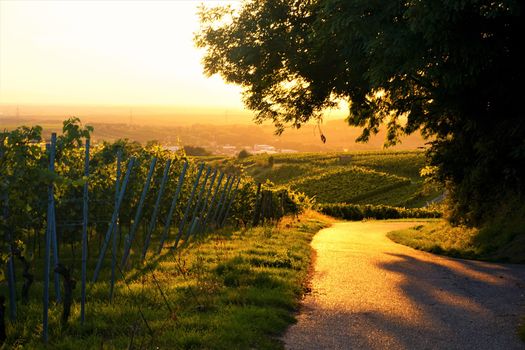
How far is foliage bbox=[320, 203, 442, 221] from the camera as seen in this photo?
51969 mm

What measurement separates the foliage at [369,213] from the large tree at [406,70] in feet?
89.6

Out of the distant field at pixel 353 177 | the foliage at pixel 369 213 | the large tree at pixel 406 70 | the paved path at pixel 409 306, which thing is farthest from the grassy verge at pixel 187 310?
the distant field at pixel 353 177

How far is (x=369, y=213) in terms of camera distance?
52.8m

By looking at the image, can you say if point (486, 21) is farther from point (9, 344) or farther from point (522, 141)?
point (9, 344)

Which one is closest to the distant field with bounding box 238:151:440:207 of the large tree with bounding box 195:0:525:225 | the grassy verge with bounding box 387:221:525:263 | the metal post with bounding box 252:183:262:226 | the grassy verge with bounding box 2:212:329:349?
the metal post with bounding box 252:183:262:226

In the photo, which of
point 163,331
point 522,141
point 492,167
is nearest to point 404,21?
A: point 522,141

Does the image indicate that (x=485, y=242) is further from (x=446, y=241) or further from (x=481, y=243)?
(x=446, y=241)

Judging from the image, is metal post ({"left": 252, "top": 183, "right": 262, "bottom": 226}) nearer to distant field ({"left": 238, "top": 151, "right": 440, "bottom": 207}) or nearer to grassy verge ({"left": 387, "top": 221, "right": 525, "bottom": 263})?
grassy verge ({"left": 387, "top": 221, "right": 525, "bottom": 263})

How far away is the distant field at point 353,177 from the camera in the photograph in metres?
67.2

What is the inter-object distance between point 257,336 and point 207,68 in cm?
1334

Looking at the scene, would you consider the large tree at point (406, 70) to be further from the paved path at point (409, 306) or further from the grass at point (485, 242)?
the paved path at point (409, 306)

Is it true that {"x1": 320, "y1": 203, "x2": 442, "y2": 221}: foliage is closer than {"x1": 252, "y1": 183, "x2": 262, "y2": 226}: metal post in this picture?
No

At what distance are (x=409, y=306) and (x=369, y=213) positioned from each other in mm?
42585

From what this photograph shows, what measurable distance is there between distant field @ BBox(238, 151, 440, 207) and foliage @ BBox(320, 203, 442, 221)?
2.40m
